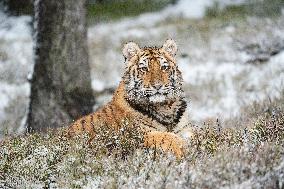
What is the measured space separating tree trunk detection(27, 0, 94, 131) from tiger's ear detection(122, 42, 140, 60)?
3.27 m

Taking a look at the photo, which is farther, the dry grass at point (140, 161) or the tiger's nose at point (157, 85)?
the tiger's nose at point (157, 85)

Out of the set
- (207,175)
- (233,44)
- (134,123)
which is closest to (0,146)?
(134,123)

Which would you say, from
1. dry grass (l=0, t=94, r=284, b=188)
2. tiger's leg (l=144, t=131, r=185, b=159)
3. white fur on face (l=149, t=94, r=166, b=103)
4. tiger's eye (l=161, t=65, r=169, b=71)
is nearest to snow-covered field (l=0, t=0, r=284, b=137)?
tiger's eye (l=161, t=65, r=169, b=71)

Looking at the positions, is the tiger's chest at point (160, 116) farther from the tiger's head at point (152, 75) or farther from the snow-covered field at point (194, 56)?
the snow-covered field at point (194, 56)

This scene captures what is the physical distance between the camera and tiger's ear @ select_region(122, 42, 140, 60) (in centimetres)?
683

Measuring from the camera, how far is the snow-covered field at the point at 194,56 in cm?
1360

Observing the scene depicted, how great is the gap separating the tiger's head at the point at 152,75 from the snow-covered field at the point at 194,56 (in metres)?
4.37

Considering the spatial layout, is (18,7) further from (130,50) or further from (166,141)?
(166,141)

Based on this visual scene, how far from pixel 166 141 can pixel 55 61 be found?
4426 mm

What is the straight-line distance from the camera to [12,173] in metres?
5.40

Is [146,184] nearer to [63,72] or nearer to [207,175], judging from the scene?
[207,175]

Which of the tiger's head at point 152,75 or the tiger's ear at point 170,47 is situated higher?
the tiger's ear at point 170,47

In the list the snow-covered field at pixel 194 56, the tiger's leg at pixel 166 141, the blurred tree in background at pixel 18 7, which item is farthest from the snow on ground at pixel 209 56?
the tiger's leg at pixel 166 141

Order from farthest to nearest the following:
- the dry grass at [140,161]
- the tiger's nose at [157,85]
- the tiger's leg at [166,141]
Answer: the tiger's nose at [157,85], the tiger's leg at [166,141], the dry grass at [140,161]
